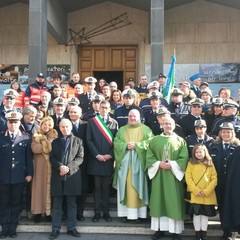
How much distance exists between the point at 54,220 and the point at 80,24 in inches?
423

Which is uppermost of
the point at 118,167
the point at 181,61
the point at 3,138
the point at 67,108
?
the point at 181,61

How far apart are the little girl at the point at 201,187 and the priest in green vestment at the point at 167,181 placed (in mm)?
182

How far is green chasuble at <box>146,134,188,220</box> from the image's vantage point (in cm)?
609

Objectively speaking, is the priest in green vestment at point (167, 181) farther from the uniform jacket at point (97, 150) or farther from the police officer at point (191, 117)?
the police officer at point (191, 117)

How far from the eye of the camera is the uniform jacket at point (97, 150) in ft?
21.7

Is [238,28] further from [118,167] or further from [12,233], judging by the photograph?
[12,233]

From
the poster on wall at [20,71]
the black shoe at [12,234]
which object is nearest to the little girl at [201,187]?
the black shoe at [12,234]

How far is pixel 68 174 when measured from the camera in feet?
20.6

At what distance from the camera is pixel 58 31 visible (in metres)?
14.3

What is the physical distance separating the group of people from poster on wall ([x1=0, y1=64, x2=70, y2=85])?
A: 854cm

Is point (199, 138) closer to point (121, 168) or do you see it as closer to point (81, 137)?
point (121, 168)

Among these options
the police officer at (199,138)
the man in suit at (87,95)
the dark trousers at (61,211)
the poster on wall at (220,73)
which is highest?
the poster on wall at (220,73)

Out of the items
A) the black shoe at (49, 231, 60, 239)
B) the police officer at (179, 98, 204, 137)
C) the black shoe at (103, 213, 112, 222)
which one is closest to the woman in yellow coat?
the black shoe at (49, 231, 60, 239)

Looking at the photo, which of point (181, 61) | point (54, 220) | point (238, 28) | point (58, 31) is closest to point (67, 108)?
point (54, 220)
